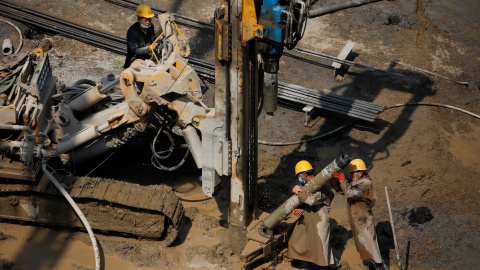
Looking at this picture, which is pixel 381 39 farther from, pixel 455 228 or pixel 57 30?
pixel 57 30

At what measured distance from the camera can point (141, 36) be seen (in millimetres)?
10250

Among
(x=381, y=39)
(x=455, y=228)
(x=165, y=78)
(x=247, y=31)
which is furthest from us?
(x=381, y=39)

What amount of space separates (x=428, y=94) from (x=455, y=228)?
356cm

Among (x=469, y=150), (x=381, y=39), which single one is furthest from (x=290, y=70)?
(x=469, y=150)

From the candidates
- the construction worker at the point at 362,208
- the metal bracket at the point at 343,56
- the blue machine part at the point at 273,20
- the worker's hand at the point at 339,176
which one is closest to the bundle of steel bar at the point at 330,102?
the metal bracket at the point at 343,56

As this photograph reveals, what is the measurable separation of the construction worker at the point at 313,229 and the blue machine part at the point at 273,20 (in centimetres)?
186

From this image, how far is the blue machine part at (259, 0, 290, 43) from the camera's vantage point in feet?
23.6

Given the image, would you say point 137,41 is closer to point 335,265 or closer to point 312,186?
point 312,186

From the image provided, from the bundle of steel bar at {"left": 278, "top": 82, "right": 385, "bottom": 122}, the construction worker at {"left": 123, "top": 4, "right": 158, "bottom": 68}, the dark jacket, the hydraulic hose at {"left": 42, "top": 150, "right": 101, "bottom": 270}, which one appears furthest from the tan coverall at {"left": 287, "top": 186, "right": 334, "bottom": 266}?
the dark jacket

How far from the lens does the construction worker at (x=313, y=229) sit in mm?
8266

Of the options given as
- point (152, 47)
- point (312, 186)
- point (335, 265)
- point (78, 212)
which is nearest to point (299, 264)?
point (335, 265)

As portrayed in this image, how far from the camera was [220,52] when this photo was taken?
7496 millimetres

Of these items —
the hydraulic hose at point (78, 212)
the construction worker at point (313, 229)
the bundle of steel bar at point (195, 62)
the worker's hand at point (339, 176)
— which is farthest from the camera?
the bundle of steel bar at point (195, 62)

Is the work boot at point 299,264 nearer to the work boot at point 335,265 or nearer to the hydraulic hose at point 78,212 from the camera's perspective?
the work boot at point 335,265
